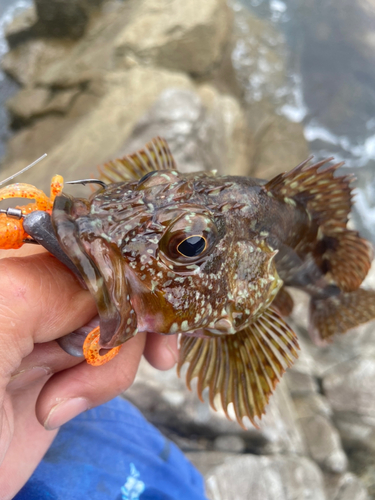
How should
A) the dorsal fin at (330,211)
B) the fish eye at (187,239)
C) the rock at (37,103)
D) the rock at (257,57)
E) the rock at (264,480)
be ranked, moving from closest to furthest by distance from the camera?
the fish eye at (187,239) → the dorsal fin at (330,211) → the rock at (264,480) → the rock at (37,103) → the rock at (257,57)

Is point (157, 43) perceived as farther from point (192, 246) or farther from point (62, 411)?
point (62, 411)

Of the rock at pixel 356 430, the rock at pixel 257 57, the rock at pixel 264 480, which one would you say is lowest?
the rock at pixel 356 430

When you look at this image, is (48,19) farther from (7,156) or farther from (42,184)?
(42,184)

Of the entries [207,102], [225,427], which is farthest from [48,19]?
[225,427]

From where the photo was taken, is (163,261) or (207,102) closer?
(163,261)

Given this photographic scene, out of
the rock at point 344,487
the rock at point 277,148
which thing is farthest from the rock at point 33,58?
the rock at point 344,487

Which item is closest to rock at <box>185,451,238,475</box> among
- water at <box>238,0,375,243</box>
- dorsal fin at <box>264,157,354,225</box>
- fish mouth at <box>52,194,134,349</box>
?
dorsal fin at <box>264,157,354,225</box>

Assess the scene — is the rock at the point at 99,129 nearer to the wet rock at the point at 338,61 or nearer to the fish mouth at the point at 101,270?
the fish mouth at the point at 101,270
